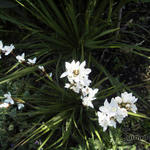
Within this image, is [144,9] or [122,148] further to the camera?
[144,9]

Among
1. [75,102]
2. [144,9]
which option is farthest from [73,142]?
[144,9]

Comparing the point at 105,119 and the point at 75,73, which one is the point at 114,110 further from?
the point at 75,73

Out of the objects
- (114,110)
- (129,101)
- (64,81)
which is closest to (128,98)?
(129,101)

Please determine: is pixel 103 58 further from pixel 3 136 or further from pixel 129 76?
pixel 3 136

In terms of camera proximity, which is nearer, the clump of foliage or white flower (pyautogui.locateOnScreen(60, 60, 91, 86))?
white flower (pyautogui.locateOnScreen(60, 60, 91, 86))

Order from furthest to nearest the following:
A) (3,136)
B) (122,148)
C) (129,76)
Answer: (129,76) < (3,136) < (122,148)

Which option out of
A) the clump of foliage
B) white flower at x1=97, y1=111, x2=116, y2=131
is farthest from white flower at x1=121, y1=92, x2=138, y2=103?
the clump of foliage

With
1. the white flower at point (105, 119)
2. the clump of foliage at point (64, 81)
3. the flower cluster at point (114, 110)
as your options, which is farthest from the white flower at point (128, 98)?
the clump of foliage at point (64, 81)

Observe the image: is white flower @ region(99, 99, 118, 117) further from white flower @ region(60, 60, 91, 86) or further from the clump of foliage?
the clump of foliage

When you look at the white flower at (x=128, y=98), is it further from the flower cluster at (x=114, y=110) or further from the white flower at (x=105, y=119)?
the white flower at (x=105, y=119)
